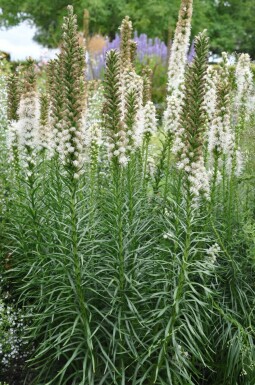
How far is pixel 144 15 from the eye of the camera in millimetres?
23578

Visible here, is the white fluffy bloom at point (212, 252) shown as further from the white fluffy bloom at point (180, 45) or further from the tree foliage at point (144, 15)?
the tree foliage at point (144, 15)

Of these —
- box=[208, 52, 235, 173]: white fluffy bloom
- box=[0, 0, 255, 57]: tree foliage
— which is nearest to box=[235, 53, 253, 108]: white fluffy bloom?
box=[208, 52, 235, 173]: white fluffy bloom

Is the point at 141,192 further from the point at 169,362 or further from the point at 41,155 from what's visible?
the point at 169,362

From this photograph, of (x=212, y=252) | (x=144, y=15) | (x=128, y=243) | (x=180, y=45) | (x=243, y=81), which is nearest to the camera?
(x=128, y=243)

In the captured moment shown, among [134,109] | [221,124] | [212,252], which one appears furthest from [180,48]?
[212,252]

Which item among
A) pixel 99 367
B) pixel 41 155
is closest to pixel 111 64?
pixel 41 155

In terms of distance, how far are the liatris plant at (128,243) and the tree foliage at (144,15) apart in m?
18.3

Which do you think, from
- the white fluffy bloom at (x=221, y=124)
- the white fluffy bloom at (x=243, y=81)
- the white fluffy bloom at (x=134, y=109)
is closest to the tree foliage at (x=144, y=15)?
the white fluffy bloom at (x=243, y=81)

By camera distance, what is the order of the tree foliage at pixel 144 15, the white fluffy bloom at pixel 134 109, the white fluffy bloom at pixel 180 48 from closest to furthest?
the white fluffy bloom at pixel 134 109 < the white fluffy bloom at pixel 180 48 < the tree foliage at pixel 144 15

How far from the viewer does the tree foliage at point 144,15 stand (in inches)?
923

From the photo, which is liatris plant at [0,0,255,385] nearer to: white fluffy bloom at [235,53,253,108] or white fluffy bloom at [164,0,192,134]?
white fluffy bloom at [164,0,192,134]

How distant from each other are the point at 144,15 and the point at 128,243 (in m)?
20.4

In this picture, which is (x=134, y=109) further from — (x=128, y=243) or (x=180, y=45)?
(x=180, y=45)

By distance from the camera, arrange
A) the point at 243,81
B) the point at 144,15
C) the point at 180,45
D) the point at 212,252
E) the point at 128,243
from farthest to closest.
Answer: the point at 144,15, the point at 243,81, the point at 180,45, the point at 212,252, the point at 128,243
